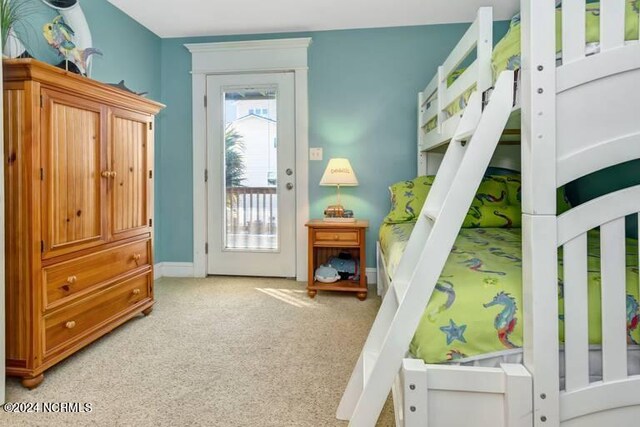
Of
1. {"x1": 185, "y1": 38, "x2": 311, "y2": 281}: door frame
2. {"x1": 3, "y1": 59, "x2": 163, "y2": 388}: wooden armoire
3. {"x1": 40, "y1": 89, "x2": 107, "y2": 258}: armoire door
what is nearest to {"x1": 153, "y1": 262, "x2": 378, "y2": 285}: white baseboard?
{"x1": 185, "y1": 38, "x2": 311, "y2": 281}: door frame

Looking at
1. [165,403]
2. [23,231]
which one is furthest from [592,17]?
[23,231]

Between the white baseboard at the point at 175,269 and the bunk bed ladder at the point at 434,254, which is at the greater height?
the bunk bed ladder at the point at 434,254

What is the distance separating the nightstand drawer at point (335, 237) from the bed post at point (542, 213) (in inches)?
82.1

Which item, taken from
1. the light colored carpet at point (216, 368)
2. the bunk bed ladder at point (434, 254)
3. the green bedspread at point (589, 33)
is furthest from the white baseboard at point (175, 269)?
the green bedspread at point (589, 33)

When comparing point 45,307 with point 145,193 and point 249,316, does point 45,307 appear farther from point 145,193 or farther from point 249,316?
point 249,316

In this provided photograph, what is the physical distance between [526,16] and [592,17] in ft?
1.00

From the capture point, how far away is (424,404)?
940mm

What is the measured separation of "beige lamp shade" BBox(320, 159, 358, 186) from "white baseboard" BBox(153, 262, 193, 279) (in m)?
1.62

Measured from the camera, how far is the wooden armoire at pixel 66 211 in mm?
1658

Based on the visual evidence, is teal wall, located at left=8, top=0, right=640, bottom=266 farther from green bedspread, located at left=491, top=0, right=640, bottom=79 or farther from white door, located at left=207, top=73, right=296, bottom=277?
green bedspread, located at left=491, top=0, right=640, bottom=79

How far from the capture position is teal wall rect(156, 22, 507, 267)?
3.33 metres

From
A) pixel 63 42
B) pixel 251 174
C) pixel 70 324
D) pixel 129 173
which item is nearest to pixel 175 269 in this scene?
pixel 251 174

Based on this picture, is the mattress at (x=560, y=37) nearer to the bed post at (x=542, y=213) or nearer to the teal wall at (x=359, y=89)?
the bed post at (x=542, y=213)

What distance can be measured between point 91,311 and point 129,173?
84 centimetres
